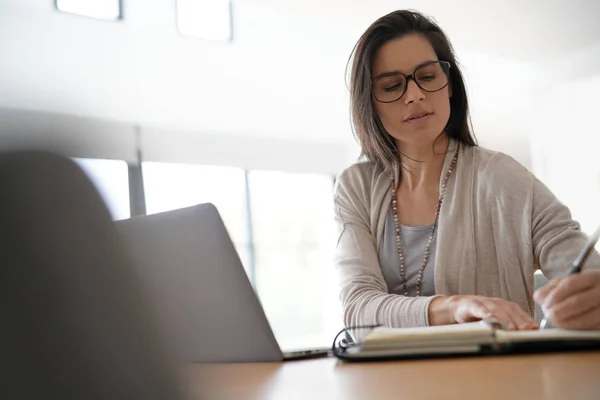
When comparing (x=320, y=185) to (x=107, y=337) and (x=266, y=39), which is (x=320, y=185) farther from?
(x=107, y=337)

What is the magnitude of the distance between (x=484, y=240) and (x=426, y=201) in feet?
0.59

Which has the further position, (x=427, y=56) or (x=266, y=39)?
(x=266, y=39)

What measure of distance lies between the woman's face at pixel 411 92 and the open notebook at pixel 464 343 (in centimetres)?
86

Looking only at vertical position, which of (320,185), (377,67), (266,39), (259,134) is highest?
(266,39)

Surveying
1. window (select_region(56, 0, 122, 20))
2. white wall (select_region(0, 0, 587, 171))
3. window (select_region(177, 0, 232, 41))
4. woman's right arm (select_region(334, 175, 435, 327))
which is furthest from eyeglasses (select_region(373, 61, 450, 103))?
window (select_region(177, 0, 232, 41))

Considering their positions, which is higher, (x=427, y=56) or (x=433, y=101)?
(x=427, y=56)

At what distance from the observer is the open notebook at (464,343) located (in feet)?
2.57

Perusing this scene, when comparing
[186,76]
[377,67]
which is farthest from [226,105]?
[377,67]

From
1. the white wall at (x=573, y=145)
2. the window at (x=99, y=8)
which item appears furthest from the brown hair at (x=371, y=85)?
the white wall at (x=573, y=145)

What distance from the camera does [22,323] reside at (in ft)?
0.79

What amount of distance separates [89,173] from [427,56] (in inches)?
59.8

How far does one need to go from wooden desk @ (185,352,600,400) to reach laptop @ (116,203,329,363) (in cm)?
11

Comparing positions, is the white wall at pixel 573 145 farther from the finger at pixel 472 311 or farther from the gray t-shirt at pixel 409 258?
the finger at pixel 472 311

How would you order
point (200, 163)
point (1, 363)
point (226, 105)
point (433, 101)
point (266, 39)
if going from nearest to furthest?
1. point (1, 363)
2. point (433, 101)
3. point (266, 39)
4. point (226, 105)
5. point (200, 163)
